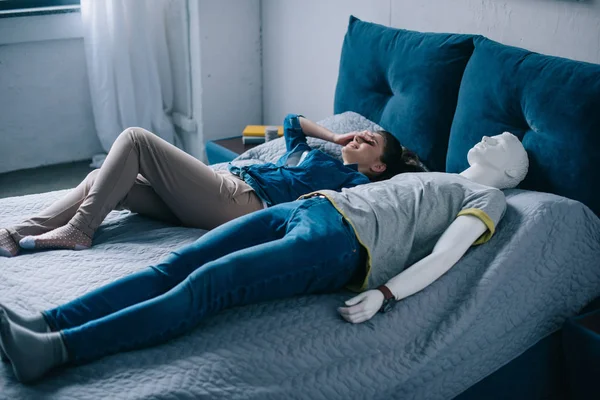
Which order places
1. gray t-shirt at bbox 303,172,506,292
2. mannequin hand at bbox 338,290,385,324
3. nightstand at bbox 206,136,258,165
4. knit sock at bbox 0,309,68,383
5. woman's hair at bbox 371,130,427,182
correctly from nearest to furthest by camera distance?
1. knit sock at bbox 0,309,68,383
2. mannequin hand at bbox 338,290,385,324
3. gray t-shirt at bbox 303,172,506,292
4. woman's hair at bbox 371,130,427,182
5. nightstand at bbox 206,136,258,165

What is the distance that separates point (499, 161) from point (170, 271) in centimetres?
98

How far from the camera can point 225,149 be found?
3.18 meters

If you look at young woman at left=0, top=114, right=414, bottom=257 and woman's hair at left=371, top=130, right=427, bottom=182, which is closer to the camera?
young woman at left=0, top=114, right=414, bottom=257

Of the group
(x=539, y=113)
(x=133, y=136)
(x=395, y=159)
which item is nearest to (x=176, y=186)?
(x=133, y=136)

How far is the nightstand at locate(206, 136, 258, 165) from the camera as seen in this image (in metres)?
3.13

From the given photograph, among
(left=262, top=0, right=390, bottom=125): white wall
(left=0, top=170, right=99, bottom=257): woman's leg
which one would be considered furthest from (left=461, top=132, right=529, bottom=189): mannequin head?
(left=0, top=170, right=99, bottom=257): woman's leg

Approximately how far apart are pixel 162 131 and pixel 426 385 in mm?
2548

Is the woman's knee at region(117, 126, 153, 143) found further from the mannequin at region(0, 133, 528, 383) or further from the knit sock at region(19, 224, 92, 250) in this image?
the mannequin at region(0, 133, 528, 383)

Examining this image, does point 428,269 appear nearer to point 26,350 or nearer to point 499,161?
point 499,161

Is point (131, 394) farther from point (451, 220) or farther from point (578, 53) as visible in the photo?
point (578, 53)

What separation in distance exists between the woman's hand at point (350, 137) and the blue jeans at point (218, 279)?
0.53m

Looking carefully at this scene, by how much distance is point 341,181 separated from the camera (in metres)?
2.21

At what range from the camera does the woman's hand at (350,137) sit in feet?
7.61

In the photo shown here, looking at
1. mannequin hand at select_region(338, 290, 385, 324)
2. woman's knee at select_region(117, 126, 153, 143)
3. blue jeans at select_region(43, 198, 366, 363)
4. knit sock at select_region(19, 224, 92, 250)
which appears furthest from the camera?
woman's knee at select_region(117, 126, 153, 143)
